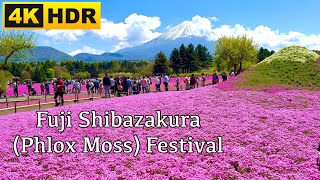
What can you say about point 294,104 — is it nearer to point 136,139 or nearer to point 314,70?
point 314,70

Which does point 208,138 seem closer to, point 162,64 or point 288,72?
point 288,72

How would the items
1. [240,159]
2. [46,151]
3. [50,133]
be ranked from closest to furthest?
[240,159] < [46,151] < [50,133]

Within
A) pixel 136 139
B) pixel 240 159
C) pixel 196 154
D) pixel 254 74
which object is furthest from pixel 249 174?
pixel 254 74

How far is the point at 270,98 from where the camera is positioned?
26.8 metres

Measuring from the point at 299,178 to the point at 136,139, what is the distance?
7.35 meters

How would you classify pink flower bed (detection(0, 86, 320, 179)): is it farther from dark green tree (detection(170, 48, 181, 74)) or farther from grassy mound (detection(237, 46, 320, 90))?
dark green tree (detection(170, 48, 181, 74))

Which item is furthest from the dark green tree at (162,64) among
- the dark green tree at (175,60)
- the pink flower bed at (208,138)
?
the pink flower bed at (208,138)

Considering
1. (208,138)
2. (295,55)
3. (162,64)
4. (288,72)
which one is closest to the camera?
(208,138)

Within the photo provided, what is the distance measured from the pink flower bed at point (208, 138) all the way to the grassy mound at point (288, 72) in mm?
5661

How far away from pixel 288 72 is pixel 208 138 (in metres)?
20.7

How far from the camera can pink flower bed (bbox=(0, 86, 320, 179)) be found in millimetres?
12805

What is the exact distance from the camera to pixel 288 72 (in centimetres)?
3425

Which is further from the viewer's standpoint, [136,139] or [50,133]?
[50,133]

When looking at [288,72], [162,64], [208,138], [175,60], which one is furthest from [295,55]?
[175,60]
